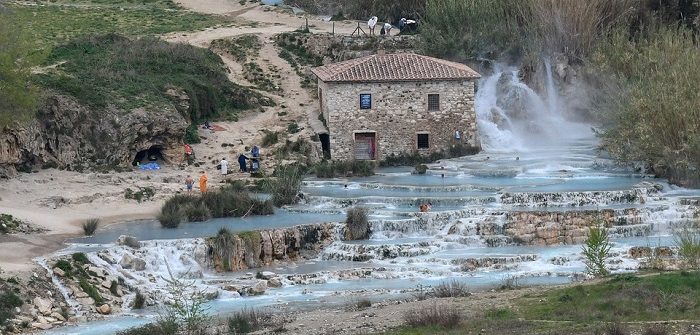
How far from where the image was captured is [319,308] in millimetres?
40062

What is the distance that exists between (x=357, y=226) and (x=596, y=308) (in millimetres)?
15497

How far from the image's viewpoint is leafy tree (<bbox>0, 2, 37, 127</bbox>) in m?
49.3

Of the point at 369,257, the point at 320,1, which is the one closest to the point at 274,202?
the point at 369,257

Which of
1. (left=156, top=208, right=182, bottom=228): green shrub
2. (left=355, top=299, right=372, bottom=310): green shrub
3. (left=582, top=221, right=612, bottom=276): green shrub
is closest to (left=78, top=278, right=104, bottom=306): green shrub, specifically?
(left=355, top=299, right=372, bottom=310): green shrub

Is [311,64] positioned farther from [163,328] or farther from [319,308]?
[163,328]

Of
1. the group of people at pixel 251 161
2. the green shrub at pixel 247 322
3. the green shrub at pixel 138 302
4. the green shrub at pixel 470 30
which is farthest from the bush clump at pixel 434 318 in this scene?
the green shrub at pixel 470 30

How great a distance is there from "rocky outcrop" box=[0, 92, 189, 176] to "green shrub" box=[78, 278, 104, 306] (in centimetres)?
1179

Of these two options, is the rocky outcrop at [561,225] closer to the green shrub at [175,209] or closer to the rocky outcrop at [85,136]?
the green shrub at [175,209]

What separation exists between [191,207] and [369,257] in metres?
7.03

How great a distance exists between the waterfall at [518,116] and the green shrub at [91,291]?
26.0 metres

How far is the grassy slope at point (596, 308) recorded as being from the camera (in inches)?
1305

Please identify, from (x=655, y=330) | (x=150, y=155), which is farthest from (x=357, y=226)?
(x=655, y=330)

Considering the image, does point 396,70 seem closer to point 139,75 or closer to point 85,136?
point 139,75

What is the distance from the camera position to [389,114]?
61.5m
